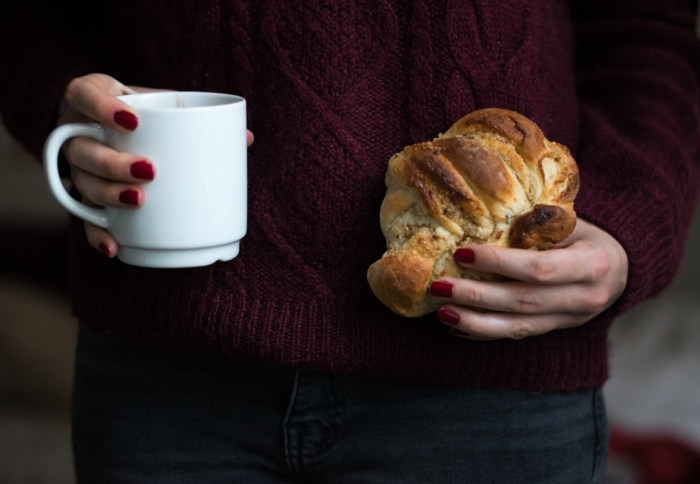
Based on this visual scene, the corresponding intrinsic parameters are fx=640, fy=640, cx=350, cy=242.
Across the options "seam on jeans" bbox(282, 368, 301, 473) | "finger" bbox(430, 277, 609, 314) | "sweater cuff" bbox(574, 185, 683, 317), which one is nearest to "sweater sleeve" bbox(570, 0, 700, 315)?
"sweater cuff" bbox(574, 185, 683, 317)

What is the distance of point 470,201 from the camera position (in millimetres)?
650

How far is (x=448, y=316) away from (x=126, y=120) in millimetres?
386

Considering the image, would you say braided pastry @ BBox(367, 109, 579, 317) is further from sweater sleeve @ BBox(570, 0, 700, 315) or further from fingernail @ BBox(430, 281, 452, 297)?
sweater sleeve @ BBox(570, 0, 700, 315)

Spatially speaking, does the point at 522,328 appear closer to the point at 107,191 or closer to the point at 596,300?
the point at 596,300

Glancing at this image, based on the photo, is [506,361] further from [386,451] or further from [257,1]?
[257,1]

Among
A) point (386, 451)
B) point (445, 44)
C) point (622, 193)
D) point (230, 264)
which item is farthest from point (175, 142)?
point (622, 193)

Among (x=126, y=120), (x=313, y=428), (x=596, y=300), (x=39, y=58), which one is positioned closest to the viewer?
(x=126, y=120)

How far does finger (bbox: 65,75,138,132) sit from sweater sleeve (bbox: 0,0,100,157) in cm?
24

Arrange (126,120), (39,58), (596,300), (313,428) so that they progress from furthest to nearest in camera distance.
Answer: (39,58)
(313,428)
(596,300)
(126,120)

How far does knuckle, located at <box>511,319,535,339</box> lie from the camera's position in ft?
2.33

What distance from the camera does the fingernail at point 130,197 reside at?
638 mm

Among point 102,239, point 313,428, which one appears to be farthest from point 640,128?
point 102,239

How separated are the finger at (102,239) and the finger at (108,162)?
0.06m

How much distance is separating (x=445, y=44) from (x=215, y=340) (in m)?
0.46
